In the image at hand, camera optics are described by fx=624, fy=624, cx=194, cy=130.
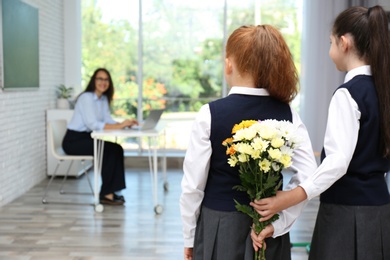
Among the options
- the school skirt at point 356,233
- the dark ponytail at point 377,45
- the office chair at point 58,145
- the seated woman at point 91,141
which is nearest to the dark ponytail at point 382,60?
the dark ponytail at point 377,45

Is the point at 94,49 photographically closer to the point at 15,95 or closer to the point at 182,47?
the point at 182,47

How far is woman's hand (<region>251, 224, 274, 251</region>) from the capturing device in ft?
5.88

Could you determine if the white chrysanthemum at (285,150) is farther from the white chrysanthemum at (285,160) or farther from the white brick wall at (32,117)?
the white brick wall at (32,117)

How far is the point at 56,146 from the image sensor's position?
6203 mm

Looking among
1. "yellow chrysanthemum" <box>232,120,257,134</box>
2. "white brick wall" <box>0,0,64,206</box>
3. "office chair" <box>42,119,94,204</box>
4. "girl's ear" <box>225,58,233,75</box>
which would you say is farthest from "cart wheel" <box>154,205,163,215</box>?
"yellow chrysanthemum" <box>232,120,257,134</box>

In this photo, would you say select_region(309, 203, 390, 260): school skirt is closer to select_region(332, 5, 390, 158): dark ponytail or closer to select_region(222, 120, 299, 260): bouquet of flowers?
select_region(332, 5, 390, 158): dark ponytail

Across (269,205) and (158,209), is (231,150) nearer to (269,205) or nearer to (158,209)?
(269,205)

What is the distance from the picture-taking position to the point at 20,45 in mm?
6086

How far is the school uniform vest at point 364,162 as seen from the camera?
190 centimetres

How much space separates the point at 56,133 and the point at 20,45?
93 cm

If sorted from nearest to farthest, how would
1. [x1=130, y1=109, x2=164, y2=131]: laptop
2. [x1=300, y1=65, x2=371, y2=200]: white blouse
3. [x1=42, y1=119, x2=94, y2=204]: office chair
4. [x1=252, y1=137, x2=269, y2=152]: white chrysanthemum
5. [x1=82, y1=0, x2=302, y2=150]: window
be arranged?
[x1=252, y1=137, x2=269, y2=152]: white chrysanthemum
[x1=300, y1=65, x2=371, y2=200]: white blouse
[x1=130, y1=109, x2=164, y2=131]: laptop
[x1=42, y1=119, x2=94, y2=204]: office chair
[x1=82, y1=0, x2=302, y2=150]: window

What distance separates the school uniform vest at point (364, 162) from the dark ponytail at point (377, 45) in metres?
0.02

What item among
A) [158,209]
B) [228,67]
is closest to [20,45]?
[158,209]

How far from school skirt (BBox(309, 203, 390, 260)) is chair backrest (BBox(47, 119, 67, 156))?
4.31m
